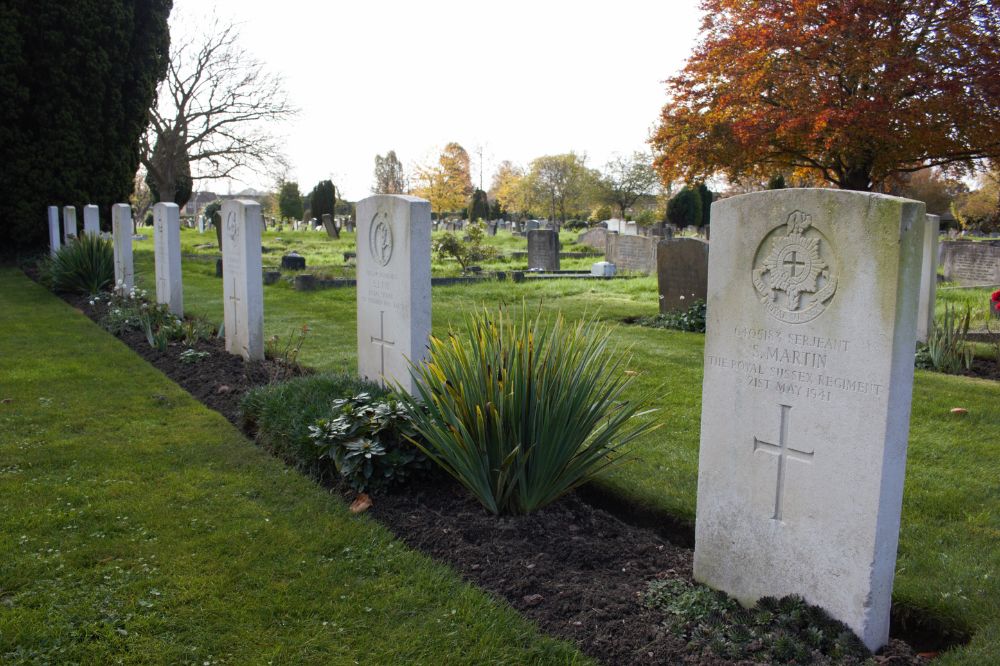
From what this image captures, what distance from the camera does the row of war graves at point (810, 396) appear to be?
2.74 m

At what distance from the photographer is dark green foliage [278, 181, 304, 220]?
49.7m

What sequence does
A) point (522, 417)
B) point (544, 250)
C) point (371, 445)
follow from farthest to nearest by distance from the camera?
point (544, 250), point (371, 445), point (522, 417)

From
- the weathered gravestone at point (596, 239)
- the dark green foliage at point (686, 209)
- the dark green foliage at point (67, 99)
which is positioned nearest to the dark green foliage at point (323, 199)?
the dark green foliage at point (686, 209)

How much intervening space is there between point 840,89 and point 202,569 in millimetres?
12566

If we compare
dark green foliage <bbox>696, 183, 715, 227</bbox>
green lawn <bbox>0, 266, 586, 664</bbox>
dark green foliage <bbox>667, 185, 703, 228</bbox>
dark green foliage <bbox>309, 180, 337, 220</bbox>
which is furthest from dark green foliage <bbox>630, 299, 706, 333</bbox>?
dark green foliage <bbox>309, 180, 337, 220</bbox>

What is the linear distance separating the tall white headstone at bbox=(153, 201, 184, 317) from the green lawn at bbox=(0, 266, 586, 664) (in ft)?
16.2

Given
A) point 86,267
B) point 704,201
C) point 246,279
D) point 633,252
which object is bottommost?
point 86,267

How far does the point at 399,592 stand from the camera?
3312 mm

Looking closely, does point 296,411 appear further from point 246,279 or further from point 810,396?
point 810,396

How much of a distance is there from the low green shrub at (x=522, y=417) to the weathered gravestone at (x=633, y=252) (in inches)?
650

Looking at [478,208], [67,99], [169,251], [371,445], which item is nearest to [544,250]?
[169,251]

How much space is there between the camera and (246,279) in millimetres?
7844

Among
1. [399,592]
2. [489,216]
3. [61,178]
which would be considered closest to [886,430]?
[399,592]

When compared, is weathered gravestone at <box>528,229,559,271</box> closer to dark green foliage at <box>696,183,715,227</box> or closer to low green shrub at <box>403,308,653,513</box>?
low green shrub at <box>403,308,653,513</box>
